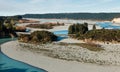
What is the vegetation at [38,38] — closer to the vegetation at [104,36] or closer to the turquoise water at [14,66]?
the vegetation at [104,36]

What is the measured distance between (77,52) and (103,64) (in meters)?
9.89

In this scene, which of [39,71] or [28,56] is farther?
[28,56]

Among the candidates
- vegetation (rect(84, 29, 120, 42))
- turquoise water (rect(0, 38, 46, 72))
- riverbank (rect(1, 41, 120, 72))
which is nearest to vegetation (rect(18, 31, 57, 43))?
vegetation (rect(84, 29, 120, 42))

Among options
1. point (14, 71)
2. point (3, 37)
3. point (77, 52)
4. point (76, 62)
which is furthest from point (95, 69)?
point (3, 37)

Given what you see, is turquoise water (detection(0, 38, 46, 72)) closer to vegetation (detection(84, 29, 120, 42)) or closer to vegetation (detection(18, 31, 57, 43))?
vegetation (detection(18, 31, 57, 43))

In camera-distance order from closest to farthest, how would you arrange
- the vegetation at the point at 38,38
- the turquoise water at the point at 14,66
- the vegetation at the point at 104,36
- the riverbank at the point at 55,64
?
the turquoise water at the point at 14,66 → the riverbank at the point at 55,64 → the vegetation at the point at 104,36 → the vegetation at the point at 38,38

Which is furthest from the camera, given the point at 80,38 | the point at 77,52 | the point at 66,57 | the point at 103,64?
the point at 80,38

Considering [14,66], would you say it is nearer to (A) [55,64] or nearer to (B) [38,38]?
(A) [55,64]

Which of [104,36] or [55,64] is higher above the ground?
[104,36]

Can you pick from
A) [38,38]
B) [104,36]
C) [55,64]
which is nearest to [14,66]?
[55,64]

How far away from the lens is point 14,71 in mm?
29484

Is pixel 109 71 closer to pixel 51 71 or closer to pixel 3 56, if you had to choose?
pixel 51 71

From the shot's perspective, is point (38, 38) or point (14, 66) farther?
point (38, 38)

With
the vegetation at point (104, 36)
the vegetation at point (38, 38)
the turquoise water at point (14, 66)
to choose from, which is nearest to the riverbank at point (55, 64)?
the turquoise water at point (14, 66)
